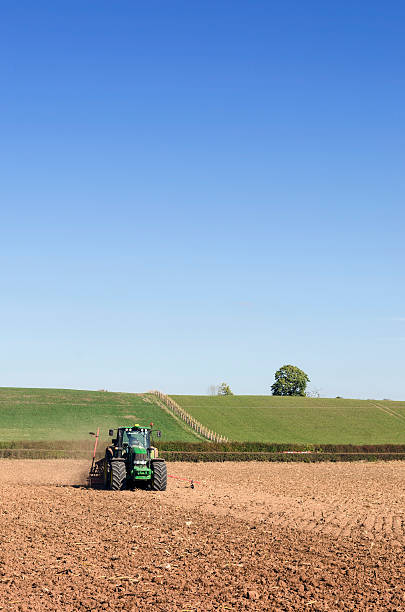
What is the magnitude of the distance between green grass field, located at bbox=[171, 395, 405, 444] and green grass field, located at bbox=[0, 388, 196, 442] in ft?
20.1

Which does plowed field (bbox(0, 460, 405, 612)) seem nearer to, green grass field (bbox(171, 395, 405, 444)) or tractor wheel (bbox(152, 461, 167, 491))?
tractor wheel (bbox(152, 461, 167, 491))

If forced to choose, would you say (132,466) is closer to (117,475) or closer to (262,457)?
(117,475)

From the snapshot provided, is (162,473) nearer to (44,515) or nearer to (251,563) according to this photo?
(44,515)

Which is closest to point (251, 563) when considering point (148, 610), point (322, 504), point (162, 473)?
point (148, 610)

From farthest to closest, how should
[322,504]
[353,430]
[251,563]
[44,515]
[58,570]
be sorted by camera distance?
1. [353,430]
2. [322,504]
3. [44,515]
4. [251,563]
5. [58,570]

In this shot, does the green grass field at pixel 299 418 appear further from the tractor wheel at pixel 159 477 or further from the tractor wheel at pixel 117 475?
the tractor wheel at pixel 117 475

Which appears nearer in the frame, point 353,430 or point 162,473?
point 162,473

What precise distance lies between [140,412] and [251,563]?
216ft

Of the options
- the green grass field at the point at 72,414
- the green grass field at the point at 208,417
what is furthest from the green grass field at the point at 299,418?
the green grass field at the point at 72,414

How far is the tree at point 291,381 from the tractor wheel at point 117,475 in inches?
4729

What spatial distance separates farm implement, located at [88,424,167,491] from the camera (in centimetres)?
3006

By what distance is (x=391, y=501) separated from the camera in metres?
29.6

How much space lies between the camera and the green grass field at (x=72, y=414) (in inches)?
2662

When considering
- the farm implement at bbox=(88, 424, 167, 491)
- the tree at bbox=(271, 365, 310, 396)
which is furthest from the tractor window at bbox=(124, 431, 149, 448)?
the tree at bbox=(271, 365, 310, 396)
